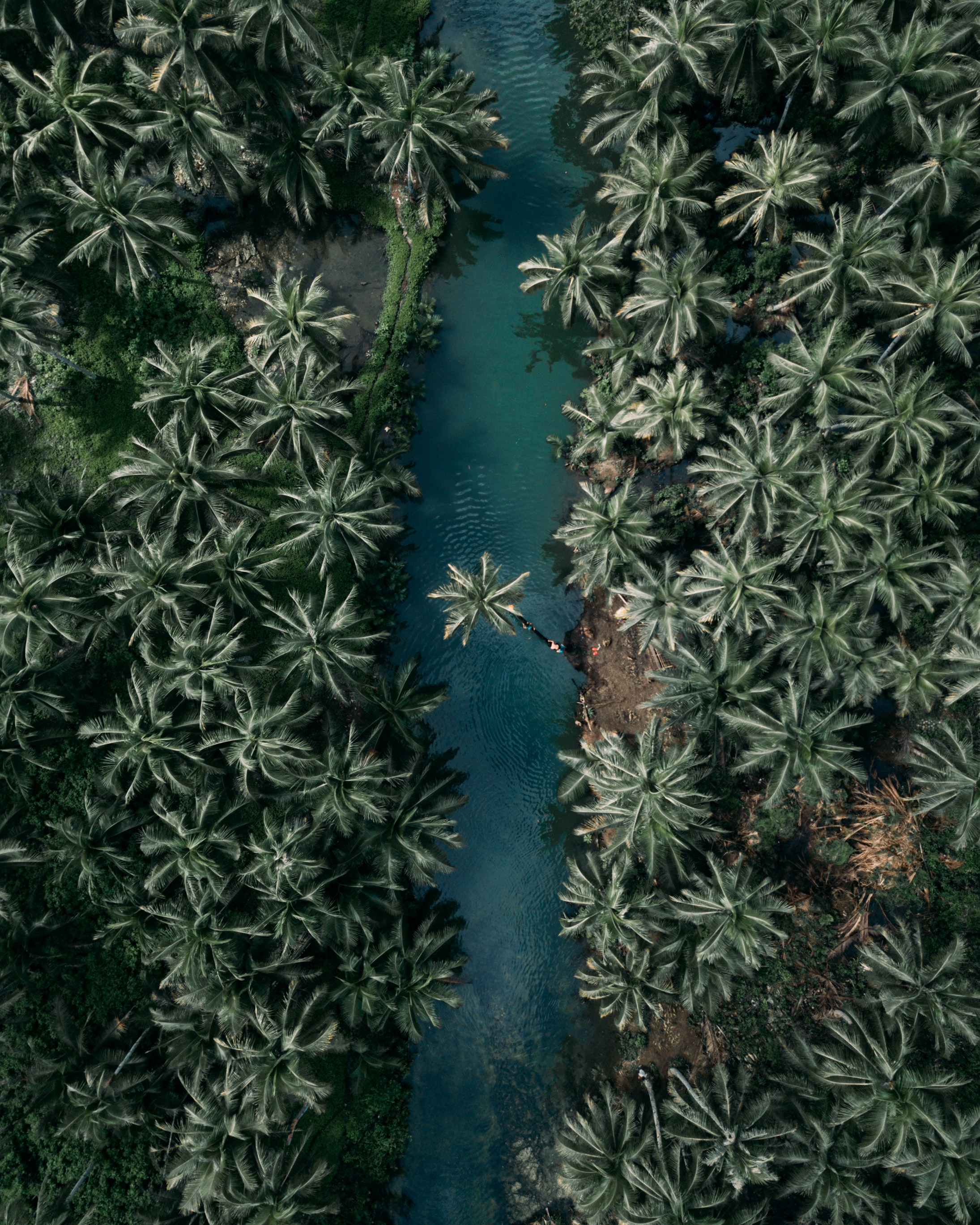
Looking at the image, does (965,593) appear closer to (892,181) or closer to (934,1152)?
(892,181)

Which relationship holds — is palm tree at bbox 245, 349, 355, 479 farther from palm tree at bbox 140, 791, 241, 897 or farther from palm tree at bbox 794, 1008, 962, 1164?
palm tree at bbox 794, 1008, 962, 1164

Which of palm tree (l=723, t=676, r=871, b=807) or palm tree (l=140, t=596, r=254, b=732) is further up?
palm tree (l=140, t=596, r=254, b=732)

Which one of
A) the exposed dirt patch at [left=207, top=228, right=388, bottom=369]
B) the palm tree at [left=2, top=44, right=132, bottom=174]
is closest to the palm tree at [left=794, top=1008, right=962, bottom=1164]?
the exposed dirt patch at [left=207, top=228, right=388, bottom=369]

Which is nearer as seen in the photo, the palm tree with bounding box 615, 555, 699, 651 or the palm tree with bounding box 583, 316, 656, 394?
the palm tree with bounding box 615, 555, 699, 651

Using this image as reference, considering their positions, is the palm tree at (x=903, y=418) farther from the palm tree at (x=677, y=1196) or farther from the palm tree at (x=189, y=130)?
the palm tree at (x=677, y=1196)

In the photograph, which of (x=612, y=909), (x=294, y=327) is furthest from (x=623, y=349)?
(x=612, y=909)

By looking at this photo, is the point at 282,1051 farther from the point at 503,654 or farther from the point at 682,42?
the point at 682,42

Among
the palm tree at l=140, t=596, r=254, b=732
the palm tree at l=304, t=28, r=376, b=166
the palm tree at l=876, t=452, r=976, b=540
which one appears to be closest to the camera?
the palm tree at l=140, t=596, r=254, b=732
